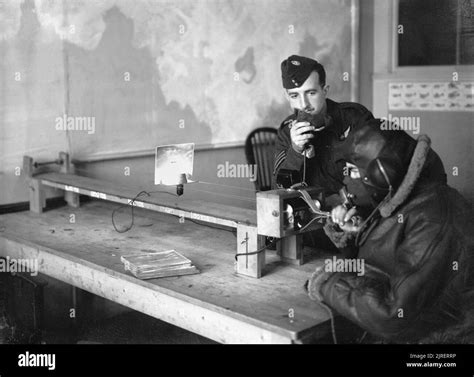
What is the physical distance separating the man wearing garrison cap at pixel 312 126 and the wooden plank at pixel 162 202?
48cm

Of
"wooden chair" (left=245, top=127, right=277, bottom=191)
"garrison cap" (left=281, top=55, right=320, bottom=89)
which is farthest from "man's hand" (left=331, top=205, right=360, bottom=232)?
"wooden chair" (left=245, top=127, right=277, bottom=191)

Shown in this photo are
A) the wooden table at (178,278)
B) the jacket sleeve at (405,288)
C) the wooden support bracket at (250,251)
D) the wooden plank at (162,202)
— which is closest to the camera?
the jacket sleeve at (405,288)

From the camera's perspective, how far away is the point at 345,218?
2.35 m

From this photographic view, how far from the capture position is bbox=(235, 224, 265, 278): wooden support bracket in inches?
108

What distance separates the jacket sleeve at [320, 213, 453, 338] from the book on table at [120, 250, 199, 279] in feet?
2.66

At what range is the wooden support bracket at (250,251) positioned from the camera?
274cm

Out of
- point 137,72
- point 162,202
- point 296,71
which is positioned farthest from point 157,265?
point 137,72

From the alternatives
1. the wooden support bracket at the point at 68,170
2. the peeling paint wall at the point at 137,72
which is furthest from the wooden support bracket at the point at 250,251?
the peeling paint wall at the point at 137,72

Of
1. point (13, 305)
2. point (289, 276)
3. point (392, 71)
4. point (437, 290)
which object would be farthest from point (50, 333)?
point (392, 71)

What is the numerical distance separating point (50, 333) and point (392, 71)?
426 cm

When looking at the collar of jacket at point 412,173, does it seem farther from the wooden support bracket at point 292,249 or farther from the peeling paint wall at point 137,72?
the peeling paint wall at point 137,72

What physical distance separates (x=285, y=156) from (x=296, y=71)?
0.47 metres

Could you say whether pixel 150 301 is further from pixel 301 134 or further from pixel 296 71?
pixel 296 71
